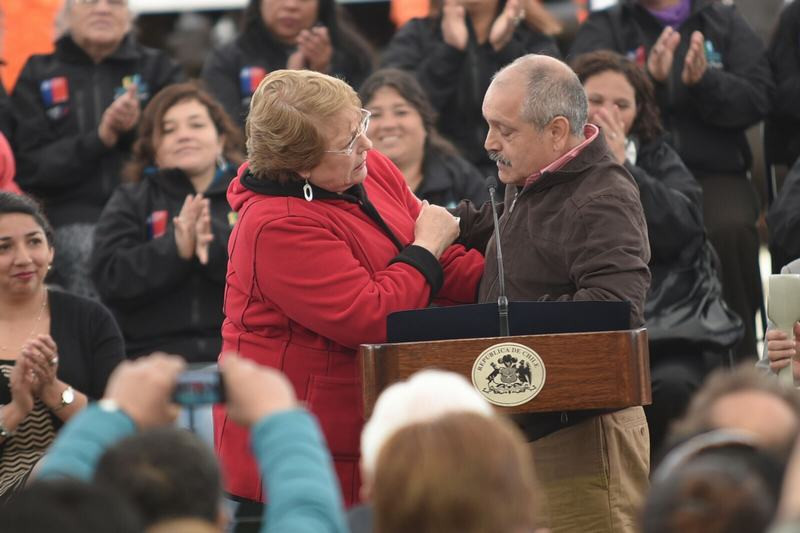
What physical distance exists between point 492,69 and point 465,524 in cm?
459

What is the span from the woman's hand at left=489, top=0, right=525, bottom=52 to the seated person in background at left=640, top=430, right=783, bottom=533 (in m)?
4.53

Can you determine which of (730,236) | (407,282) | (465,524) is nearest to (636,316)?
(407,282)

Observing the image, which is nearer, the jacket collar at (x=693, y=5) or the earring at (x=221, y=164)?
the earring at (x=221, y=164)

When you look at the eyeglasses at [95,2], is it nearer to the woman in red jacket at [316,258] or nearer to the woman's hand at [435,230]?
the woman in red jacket at [316,258]

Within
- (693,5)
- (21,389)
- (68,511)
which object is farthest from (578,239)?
(693,5)

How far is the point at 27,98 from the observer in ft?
21.4

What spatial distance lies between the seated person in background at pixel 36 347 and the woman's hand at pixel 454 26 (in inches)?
87.0

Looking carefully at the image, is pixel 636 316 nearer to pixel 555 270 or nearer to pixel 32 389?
pixel 555 270

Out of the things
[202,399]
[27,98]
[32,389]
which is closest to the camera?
[202,399]

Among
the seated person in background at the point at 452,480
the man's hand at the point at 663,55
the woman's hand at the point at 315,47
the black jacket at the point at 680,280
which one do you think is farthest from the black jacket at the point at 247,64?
the seated person in background at the point at 452,480

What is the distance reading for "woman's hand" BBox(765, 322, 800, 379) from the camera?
4.05m

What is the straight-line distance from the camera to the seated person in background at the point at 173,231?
5801 mm

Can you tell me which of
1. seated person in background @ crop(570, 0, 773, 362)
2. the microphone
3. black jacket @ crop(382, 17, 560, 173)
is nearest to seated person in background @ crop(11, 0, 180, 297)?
black jacket @ crop(382, 17, 560, 173)

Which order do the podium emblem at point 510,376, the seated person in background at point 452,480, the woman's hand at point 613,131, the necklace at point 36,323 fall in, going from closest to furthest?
the seated person in background at point 452,480
the podium emblem at point 510,376
the necklace at point 36,323
the woman's hand at point 613,131
